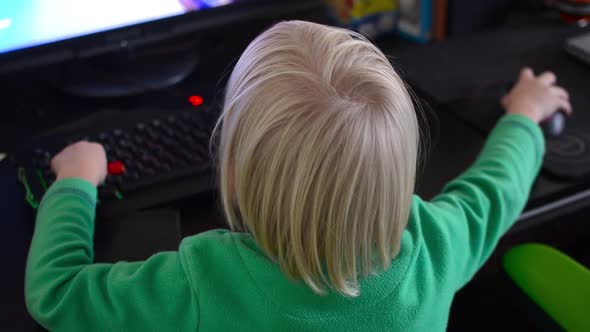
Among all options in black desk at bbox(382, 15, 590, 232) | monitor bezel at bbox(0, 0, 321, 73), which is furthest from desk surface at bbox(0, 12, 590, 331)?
monitor bezel at bbox(0, 0, 321, 73)

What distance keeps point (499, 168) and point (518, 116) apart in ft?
0.35

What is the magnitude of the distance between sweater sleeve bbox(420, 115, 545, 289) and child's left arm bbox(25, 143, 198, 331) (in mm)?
250

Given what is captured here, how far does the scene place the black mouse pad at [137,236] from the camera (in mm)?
651

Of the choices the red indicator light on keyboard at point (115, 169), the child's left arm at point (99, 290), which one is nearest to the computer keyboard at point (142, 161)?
the red indicator light on keyboard at point (115, 169)

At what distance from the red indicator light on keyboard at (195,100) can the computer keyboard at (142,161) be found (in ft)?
0.24

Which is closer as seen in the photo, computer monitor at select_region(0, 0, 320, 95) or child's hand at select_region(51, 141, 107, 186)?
child's hand at select_region(51, 141, 107, 186)

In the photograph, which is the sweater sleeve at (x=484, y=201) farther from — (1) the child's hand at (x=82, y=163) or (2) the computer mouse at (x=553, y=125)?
(1) the child's hand at (x=82, y=163)

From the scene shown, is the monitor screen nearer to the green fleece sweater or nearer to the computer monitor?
the computer monitor

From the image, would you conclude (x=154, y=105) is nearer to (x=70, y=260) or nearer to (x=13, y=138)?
(x=13, y=138)

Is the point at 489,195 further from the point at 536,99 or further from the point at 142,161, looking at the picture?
the point at 142,161

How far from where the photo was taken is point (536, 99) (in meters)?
0.82

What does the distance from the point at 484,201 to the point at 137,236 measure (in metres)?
0.38

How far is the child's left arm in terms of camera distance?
544 mm

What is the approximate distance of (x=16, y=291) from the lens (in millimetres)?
614
